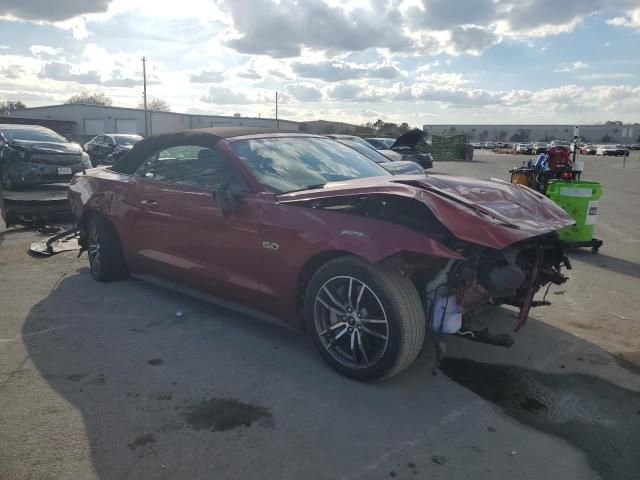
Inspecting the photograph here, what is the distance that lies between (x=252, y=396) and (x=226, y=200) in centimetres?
141

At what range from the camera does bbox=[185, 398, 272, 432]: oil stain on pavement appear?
2.95 m

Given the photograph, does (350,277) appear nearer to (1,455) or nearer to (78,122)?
(1,455)

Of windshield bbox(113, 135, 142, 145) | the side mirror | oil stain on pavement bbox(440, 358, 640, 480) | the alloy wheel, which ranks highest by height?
windshield bbox(113, 135, 142, 145)

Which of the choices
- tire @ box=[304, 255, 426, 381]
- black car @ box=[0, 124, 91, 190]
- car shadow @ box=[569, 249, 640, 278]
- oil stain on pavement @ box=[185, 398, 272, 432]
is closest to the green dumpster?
car shadow @ box=[569, 249, 640, 278]

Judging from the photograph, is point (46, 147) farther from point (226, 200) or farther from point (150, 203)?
point (226, 200)

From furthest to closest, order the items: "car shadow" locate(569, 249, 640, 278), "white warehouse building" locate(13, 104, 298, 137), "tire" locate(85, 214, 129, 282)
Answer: "white warehouse building" locate(13, 104, 298, 137) → "car shadow" locate(569, 249, 640, 278) → "tire" locate(85, 214, 129, 282)

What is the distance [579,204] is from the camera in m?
7.06

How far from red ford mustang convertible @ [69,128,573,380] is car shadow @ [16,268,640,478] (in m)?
0.30

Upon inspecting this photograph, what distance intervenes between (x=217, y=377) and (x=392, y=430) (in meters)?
1.26

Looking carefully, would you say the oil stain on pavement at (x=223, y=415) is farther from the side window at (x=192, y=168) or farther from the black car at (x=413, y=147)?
the black car at (x=413, y=147)

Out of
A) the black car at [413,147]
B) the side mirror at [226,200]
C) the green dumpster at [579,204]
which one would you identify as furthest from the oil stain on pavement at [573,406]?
the black car at [413,147]

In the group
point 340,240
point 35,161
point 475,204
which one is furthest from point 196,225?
point 35,161

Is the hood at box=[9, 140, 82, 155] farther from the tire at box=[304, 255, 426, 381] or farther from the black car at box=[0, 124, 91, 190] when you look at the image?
the tire at box=[304, 255, 426, 381]

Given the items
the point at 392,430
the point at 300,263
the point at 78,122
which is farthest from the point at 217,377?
the point at 78,122
